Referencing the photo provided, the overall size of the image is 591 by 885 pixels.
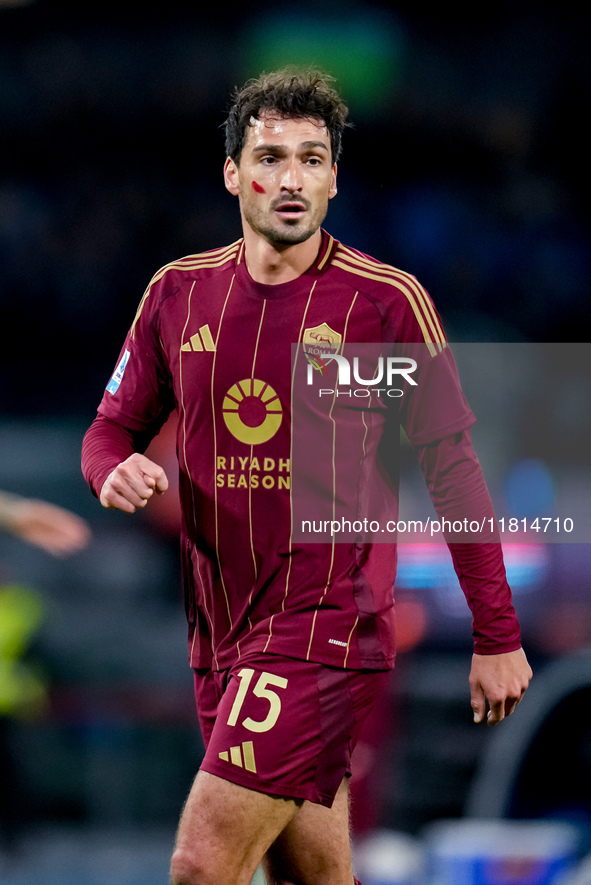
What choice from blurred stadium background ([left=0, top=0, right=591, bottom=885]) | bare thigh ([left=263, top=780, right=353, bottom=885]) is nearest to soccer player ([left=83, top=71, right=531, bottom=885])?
bare thigh ([left=263, top=780, right=353, bottom=885])

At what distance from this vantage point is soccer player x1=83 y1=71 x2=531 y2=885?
7.28 ft

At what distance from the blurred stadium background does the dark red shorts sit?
2.08 metres

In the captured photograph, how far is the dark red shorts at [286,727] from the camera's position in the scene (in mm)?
2125

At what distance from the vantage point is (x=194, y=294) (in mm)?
2438

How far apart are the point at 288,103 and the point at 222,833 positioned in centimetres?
147

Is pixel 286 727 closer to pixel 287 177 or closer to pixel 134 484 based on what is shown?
pixel 134 484

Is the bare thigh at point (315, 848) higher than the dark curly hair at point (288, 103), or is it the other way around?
the dark curly hair at point (288, 103)

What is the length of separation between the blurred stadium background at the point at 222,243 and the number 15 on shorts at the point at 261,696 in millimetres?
2182

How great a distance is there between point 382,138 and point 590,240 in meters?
1.28

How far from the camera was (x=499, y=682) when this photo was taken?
2289 millimetres

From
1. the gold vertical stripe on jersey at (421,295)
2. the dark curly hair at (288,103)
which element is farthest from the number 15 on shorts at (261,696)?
the dark curly hair at (288,103)

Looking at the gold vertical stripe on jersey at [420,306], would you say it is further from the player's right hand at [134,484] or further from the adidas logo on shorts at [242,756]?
the adidas logo on shorts at [242,756]

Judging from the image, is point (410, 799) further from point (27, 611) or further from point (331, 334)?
point (331, 334)

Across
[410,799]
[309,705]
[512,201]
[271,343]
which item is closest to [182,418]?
[271,343]
